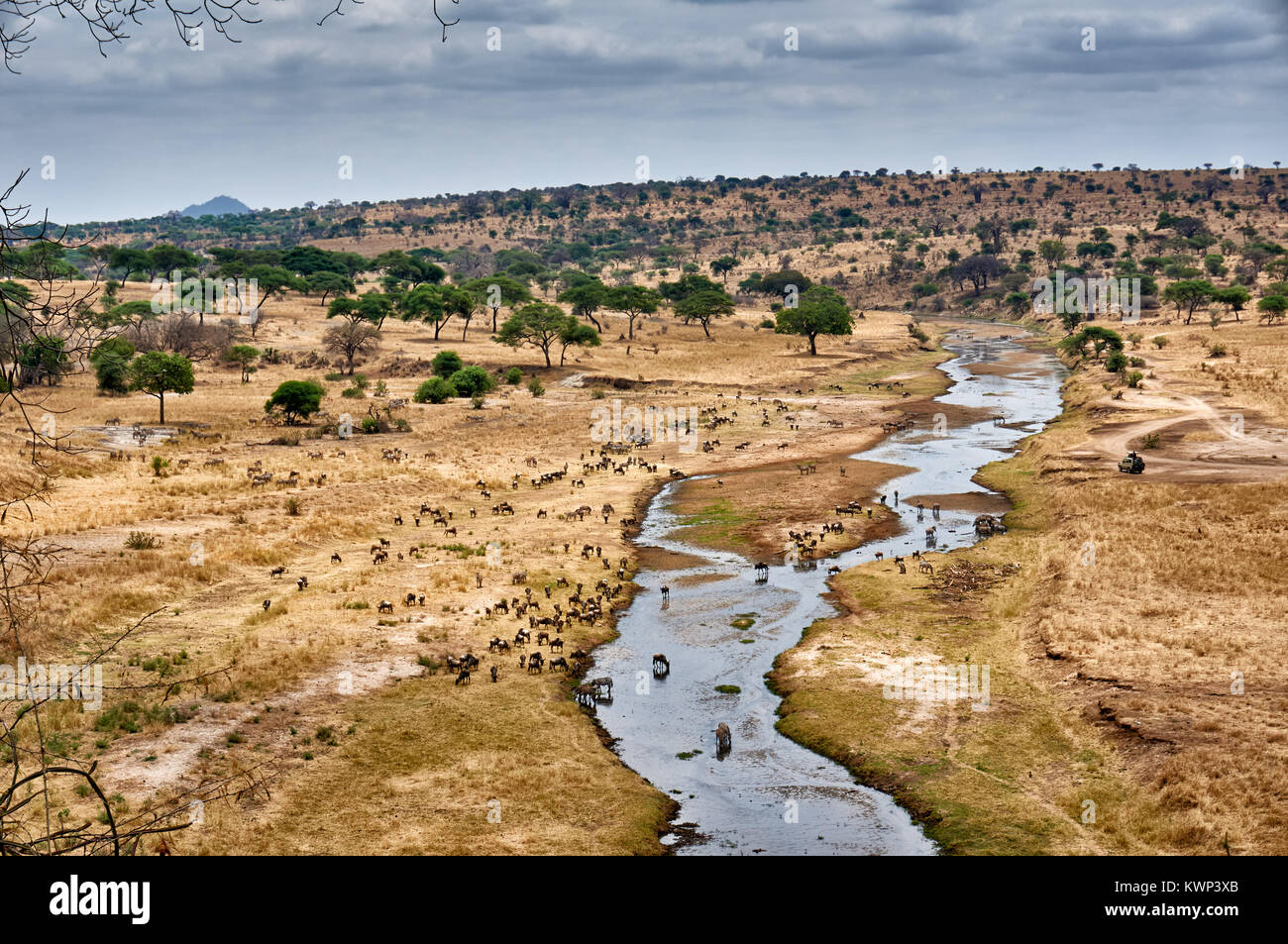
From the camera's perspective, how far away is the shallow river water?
77.4 ft

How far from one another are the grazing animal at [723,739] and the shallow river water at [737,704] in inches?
9.4

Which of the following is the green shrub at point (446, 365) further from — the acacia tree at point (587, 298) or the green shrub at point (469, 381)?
the acacia tree at point (587, 298)

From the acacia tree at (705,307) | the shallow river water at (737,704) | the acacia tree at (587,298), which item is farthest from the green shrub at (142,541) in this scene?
the acacia tree at (705,307)

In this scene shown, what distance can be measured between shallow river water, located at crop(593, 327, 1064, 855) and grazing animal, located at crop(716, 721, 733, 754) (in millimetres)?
239

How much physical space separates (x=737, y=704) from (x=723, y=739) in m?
3.27

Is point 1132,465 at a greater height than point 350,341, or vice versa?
point 350,341

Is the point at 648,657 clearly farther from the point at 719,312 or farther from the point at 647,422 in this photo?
the point at 719,312

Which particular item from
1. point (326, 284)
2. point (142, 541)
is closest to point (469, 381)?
point (142, 541)

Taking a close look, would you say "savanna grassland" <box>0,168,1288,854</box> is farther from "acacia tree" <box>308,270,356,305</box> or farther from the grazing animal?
"acacia tree" <box>308,270,356,305</box>

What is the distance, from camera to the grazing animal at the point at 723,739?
92.2ft

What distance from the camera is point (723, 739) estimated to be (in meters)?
28.3

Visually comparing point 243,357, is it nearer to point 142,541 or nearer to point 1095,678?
point 142,541

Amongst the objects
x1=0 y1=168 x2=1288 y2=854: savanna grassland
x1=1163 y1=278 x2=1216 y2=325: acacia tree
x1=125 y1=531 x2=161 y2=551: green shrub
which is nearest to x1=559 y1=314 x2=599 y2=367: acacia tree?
x1=0 y1=168 x2=1288 y2=854: savanna grassland
